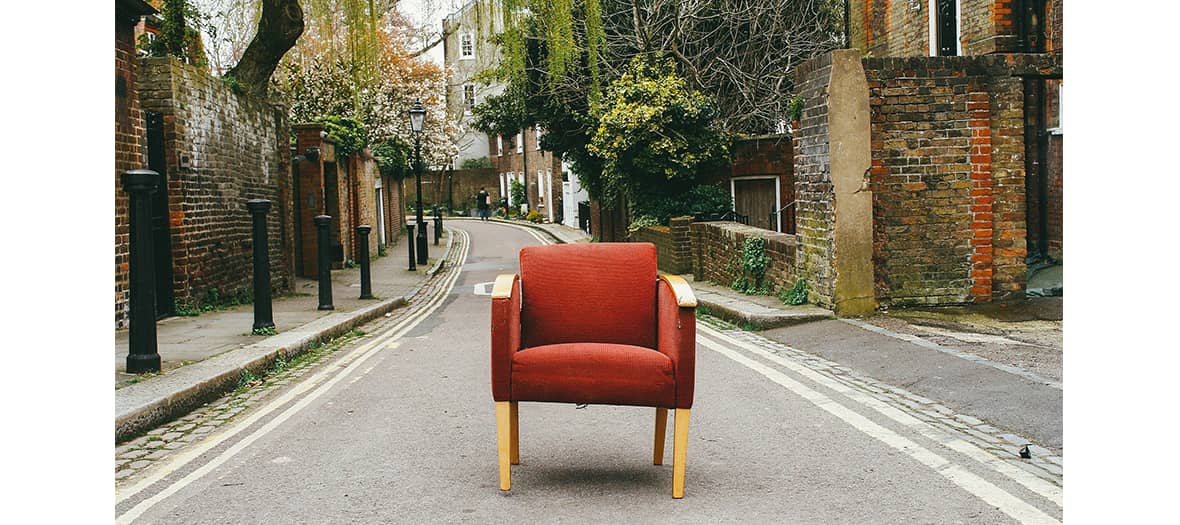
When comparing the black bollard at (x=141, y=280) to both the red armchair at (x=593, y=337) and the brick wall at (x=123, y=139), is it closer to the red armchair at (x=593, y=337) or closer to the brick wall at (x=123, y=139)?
the brick wall at (x=123, y=139)

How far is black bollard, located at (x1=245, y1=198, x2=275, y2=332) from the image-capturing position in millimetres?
10609

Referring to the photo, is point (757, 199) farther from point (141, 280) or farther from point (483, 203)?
point (483, 203)

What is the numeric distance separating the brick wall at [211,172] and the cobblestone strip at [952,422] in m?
7.46

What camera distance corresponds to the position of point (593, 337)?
5340 mm

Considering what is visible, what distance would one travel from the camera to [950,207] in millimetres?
11328

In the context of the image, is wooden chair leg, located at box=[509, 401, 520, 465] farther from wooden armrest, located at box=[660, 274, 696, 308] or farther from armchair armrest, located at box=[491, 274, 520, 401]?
wooden armrest, located at box=[660, 274, 696, 308]

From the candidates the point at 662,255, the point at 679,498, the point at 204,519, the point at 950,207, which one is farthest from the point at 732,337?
the point at 662,255

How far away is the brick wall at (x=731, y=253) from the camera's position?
13062mm

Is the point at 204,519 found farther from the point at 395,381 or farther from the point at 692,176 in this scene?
the point at 692,176

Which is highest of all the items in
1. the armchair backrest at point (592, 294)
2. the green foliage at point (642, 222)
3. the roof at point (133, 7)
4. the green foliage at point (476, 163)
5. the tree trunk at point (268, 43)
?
the green foliage at point (476, 163)

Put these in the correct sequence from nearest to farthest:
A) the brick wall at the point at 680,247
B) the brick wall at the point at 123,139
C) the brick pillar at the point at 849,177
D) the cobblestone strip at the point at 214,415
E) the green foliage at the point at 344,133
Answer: the cobblestone strip at the point at 214,415, the brick wall at the point at 123,139, the brick pillar at the point at 849,177, the brick wall at the point at 680,247, the green foliage at the point at 344,133

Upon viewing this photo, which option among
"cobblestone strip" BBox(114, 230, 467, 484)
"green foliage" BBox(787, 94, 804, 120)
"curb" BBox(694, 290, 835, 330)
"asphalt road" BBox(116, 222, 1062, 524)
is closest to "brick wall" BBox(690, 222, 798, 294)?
"curb" BBox(694, 290, 835, 330)

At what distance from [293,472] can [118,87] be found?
6990mm

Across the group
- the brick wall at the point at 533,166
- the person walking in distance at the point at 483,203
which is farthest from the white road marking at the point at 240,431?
the person walking in distance at the point at 483,203
